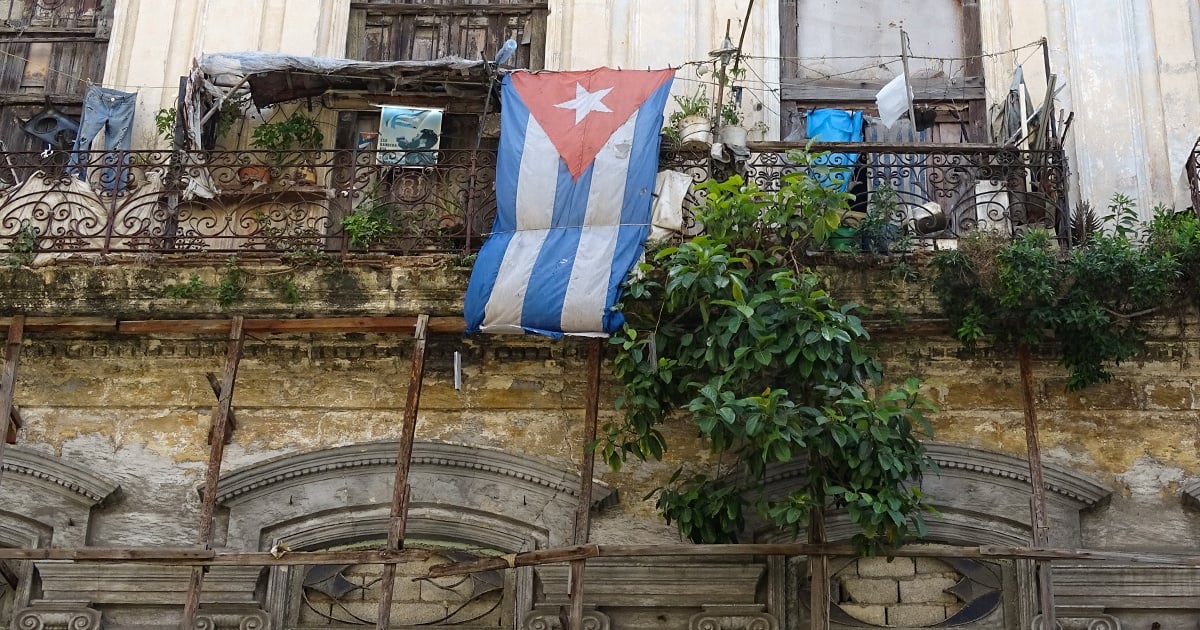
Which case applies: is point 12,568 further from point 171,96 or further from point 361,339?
point 171,96

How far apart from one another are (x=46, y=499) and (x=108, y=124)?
2.46 metres

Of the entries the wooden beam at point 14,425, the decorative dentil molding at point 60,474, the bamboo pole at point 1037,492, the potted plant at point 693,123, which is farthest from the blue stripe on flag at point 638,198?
the wooden beam at point 14,425

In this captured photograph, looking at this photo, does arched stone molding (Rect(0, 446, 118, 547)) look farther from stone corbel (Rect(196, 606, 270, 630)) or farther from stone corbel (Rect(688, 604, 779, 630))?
stone corbel (Rect(688, 604, 779, 630))

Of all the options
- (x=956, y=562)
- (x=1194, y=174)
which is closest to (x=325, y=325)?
(x=956, y=562)

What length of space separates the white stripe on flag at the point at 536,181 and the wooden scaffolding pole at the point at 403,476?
789mm

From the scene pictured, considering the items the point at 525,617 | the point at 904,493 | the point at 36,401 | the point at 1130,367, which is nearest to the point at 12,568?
the point at 36,401

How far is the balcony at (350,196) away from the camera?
366 inches

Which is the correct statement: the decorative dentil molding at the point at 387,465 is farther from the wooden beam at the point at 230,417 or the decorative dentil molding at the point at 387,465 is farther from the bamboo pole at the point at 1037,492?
the bamboo pole at the point at 1037,492

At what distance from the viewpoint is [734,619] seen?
8492 millimetres

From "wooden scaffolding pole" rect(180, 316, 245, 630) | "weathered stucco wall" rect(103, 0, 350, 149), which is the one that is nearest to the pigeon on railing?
"weathered stucco wall" rect(103, 0, 350, 149)

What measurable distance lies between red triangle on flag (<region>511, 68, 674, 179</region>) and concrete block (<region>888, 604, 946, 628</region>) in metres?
2.99

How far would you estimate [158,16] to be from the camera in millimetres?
10609

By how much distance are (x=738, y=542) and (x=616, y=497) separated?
72 centimetres

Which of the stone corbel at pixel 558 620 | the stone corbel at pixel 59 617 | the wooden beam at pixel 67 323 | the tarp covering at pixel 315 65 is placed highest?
the tarp covering at pixel 315 65
